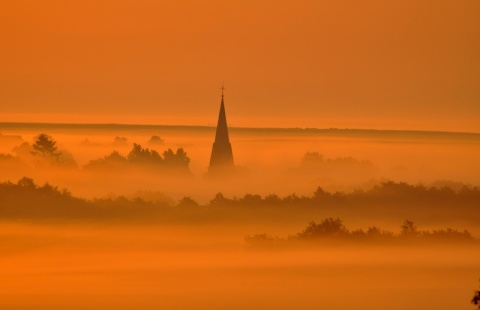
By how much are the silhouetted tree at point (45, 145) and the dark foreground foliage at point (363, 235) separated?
31.1 feet

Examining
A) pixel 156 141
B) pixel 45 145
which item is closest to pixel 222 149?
pixel 156 141

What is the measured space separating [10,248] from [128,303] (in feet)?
49.4

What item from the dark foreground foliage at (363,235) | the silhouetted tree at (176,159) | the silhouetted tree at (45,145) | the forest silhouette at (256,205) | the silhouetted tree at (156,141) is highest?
the silhouetted tree at (156,141)

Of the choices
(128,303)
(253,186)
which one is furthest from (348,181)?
(128,303)

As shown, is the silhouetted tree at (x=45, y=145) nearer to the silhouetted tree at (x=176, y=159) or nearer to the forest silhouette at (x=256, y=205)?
the forest silhouette at (x=256, y=205)

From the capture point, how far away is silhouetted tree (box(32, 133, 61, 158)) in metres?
56.8

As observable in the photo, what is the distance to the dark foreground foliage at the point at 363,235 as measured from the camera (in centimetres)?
4850

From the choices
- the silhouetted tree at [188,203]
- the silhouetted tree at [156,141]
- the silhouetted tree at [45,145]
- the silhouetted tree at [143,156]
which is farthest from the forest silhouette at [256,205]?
the silhouetted tree at [156,141]

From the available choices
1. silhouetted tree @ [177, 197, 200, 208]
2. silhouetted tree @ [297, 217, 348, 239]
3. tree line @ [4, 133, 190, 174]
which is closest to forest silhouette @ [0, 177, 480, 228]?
silhouetted tree @ [177, 197, 200, 208]

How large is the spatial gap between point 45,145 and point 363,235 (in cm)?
1447

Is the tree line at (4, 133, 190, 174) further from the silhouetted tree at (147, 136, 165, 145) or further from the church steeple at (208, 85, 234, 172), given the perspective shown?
the church steeple at (208, 85, 234, 172)

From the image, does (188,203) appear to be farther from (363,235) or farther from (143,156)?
(363,235)

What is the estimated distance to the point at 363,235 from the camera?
1969 inches

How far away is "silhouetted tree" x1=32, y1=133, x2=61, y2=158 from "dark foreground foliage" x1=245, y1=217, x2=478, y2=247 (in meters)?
9.47
